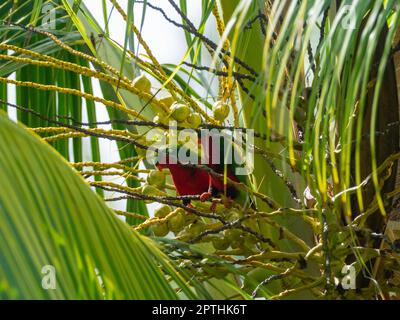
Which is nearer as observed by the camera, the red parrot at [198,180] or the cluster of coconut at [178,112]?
the cluster of coconut at [178,112]

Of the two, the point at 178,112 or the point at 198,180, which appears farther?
the point at 198,180

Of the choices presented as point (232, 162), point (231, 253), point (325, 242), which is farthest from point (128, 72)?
point (325, 242)

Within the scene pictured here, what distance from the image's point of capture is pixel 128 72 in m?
1.42

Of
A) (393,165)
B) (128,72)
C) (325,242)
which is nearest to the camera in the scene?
(325,242)

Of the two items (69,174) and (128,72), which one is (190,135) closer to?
(69,174)

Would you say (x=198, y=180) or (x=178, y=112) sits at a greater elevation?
(x=178, y=112)

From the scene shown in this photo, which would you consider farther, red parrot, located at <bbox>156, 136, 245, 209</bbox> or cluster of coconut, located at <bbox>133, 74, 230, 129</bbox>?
red parrot, located at <bbox>156, 136, 245, 209</bbox>

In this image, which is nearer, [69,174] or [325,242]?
[69,174]

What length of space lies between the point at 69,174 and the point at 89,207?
0.12 ft

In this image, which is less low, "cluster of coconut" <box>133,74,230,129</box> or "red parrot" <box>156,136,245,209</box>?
"cluster of coconut" <box>133,74,230,129</box>

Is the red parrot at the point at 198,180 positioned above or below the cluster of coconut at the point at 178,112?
below
